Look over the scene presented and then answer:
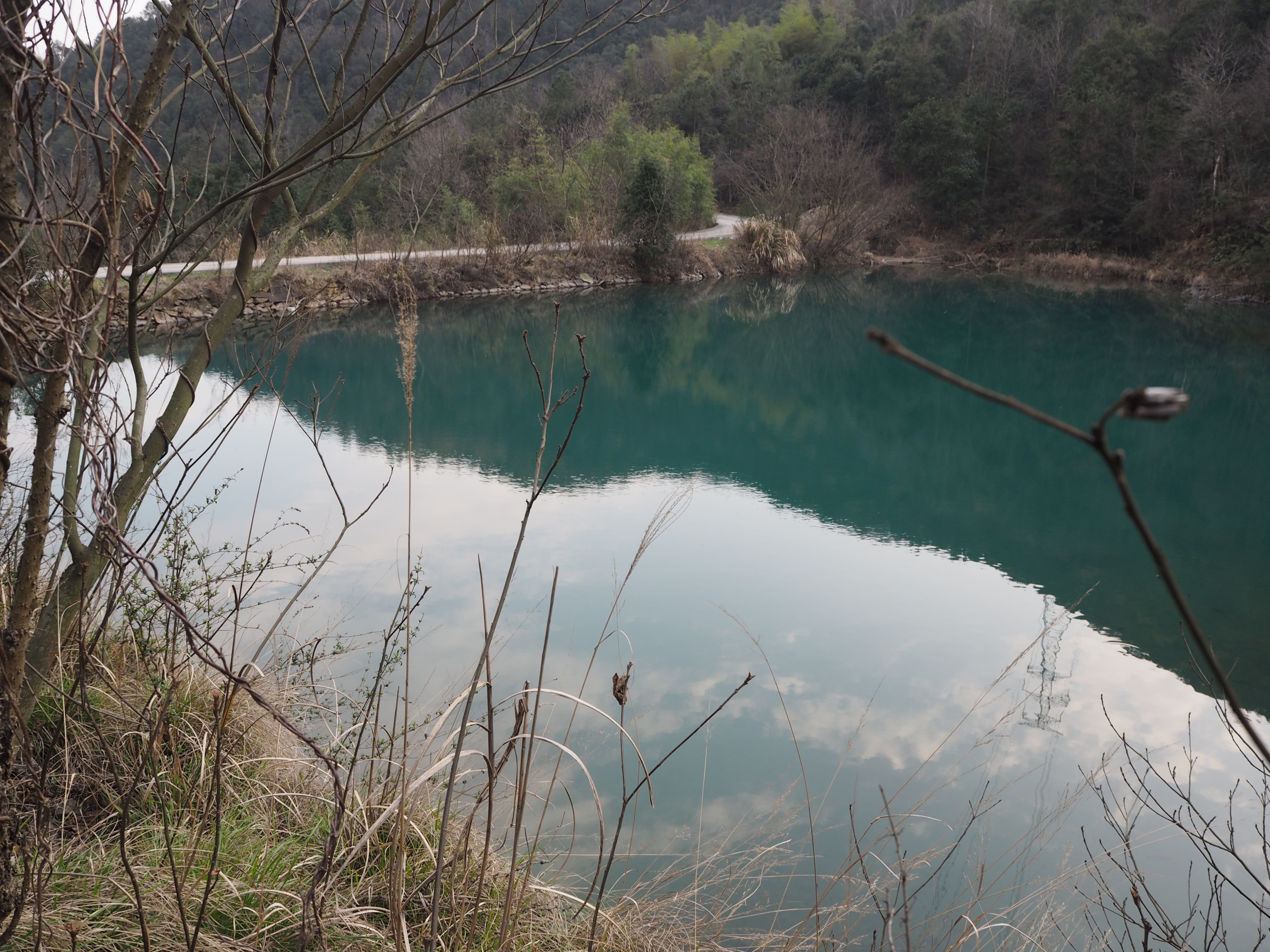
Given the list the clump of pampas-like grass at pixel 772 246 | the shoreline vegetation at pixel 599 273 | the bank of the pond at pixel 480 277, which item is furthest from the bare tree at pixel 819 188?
Answer: the bank of the pond at pixel 480 277

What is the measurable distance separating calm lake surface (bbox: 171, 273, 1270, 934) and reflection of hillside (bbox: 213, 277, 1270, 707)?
0.13 ft

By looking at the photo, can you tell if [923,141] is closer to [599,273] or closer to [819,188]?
[819,188]

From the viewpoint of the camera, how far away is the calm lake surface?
306 centimetres

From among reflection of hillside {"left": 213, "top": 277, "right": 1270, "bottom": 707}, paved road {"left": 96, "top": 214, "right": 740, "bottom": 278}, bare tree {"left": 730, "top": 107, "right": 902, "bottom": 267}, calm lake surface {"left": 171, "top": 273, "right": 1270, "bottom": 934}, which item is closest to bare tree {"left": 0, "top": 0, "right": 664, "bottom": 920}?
calm lake surface {"left": 171, "top": 273, "right": 1270, "bottom": 934}

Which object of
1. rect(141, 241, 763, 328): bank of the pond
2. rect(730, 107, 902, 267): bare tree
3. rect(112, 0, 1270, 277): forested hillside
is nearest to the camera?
rect(141, 241, 763, 328): bank of the pond

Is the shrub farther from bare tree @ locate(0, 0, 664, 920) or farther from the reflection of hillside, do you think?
bare tree @ locate(0, 0, 664, 920)

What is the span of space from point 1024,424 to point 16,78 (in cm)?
820

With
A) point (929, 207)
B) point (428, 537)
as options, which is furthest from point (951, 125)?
point (428, 537)

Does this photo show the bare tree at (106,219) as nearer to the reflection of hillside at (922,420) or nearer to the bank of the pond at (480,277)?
the reflection of hillside at (922,420)

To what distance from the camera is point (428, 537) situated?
16.0ft

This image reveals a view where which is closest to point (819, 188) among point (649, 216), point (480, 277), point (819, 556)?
point (649, 216)

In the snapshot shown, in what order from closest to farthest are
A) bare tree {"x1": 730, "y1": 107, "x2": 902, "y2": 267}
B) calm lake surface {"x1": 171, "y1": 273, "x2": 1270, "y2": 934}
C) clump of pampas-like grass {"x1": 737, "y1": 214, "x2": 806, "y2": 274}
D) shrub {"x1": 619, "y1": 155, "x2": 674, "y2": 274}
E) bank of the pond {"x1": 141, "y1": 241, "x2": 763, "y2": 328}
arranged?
calm lake surface {"x1": 171, "y1": 273, "x2": 1270, "y2": 934}
bank of the pond {"x1": 141, "y1": 241, "x2": 763, "y2": 328}
shrub {"x1": 619, "y1": 155, "x2": 674, "y2": 274}
clump of pampas-like grass {"x1": 737, "y1": 214, "x2": 806, "y2": 274}
bare tree {"x1": 730, "y1": 107, "x2": 902, "y2": 267}

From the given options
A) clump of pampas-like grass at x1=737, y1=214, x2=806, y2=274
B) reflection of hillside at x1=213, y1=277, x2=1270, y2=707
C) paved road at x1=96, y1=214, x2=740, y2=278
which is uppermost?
paved road at x1=96, y1=214, x2=740, y2=278

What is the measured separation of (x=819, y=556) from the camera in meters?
4.92
